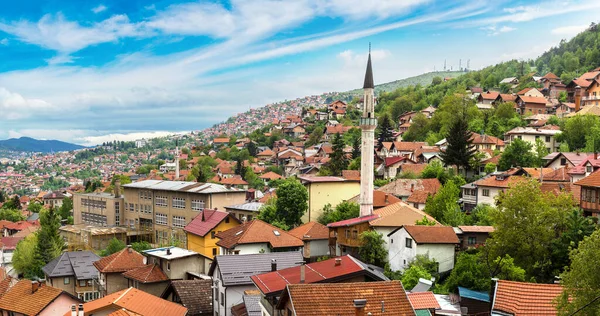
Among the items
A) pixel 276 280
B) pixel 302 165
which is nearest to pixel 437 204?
pixel 276 280

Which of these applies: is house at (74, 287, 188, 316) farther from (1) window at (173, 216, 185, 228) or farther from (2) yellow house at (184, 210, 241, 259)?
(1) window at (173, 216, 185, 228)

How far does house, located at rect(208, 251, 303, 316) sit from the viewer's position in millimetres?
26031

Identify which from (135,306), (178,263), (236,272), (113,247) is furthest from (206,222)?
(135,306)

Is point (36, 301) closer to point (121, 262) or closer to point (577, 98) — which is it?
point (121, 262)

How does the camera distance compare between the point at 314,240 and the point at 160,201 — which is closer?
the point at 314,240

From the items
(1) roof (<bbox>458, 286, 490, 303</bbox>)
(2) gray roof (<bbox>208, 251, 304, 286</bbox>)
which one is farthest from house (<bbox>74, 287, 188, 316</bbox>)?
(1) roof (<bbox>458, 286, 490, 303</bbox>)

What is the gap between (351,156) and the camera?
7100 centimetres

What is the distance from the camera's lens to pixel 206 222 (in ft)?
135

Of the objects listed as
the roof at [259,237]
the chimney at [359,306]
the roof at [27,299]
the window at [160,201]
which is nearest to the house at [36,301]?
the roof at [27,299]

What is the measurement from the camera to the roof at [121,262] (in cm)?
3450

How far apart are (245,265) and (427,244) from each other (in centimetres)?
974

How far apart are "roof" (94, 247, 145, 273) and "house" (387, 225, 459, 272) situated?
16.2m

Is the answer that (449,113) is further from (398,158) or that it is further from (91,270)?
(91,270)

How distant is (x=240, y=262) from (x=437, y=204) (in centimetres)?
1631
